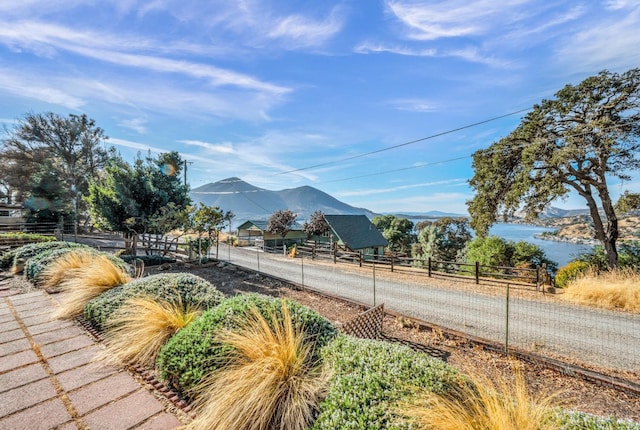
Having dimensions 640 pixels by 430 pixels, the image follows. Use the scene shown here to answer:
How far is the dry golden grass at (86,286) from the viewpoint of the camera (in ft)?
14.1

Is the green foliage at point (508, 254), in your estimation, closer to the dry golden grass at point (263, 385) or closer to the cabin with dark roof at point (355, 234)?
the cabin with dark roof at point (355, 234)

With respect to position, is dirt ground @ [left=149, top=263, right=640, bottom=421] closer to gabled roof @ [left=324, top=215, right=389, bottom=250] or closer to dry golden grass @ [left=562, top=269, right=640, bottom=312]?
dry golden grass @ [left=562, top=269, right=640, bottom=312]

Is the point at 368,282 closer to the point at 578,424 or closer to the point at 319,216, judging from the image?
the point at 578,424

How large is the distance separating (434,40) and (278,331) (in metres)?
8.20

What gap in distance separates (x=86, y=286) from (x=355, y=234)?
67.1 ft

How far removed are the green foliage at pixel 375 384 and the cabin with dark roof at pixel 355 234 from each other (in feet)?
64.8

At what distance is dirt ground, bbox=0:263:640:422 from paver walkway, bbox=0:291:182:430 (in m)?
3.08

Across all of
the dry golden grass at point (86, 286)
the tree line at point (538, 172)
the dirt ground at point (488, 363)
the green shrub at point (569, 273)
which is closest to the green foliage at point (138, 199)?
the tree line at point (538, 172)

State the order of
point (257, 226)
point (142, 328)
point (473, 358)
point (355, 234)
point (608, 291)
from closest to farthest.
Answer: point (142, 328), point (473, 358), point (608, 291), point (355, 234), point (257, 226)

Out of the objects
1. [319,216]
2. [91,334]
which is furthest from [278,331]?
[319,216]

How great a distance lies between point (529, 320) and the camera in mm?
6574

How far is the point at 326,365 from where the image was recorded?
2.25m

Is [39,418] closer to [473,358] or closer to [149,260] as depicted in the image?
[473,358]

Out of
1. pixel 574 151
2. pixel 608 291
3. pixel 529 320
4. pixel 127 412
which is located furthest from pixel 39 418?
pixel 574 151
